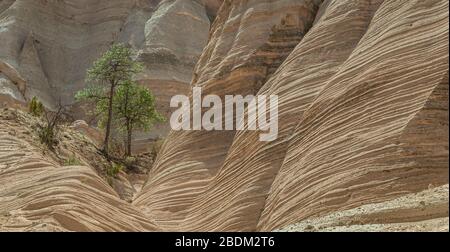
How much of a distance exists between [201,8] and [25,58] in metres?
13.4

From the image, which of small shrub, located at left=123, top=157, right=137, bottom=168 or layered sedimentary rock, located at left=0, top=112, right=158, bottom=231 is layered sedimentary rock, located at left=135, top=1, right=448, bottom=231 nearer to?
layered sedimentary rock, located at left=0, top=112, right=158, bottom=231

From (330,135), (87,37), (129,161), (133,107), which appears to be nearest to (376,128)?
(330,135)

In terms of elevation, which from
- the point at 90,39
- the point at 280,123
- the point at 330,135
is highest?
the point at 90,39

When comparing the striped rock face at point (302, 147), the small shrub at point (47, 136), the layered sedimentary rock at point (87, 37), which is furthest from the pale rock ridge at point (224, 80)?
the layered sedimentary rock at point (87, 37)

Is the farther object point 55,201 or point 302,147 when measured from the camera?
point 302,147

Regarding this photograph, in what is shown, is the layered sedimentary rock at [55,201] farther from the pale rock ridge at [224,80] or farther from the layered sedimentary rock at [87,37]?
the layered sedimentary rock at [87,37]

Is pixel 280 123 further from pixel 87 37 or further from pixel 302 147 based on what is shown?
pixel 87 37

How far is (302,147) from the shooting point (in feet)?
57.1

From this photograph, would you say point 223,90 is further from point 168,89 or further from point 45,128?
point 168,89

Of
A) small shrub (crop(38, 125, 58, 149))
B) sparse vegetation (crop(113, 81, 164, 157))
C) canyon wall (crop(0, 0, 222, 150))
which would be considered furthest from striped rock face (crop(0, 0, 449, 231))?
canyon wall (crop(0, 0, 222, 150))

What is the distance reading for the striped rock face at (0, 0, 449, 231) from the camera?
1380 cm

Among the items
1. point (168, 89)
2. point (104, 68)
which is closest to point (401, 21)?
point (104, 68)

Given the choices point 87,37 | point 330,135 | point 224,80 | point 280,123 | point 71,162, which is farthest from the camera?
point 87,37

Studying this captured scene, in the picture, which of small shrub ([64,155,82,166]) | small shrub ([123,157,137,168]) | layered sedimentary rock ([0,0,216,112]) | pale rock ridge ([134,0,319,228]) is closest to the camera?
pale rock ridge ([134,0,319,228])
